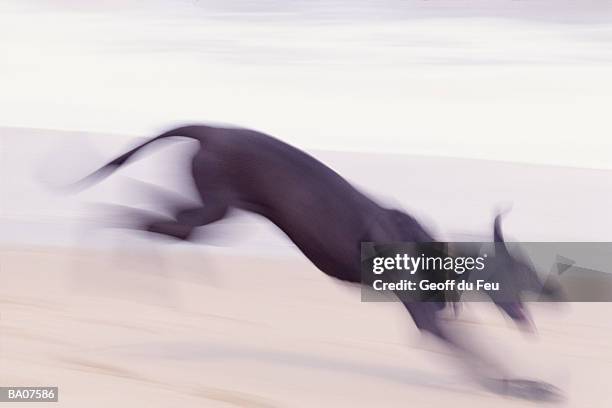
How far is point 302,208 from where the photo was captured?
170 centimetres

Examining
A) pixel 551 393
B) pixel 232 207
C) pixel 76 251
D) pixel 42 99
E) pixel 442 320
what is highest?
pixel 42 99

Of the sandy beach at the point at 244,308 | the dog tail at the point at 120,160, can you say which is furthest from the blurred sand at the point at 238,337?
the dog tail at the point at 120,160

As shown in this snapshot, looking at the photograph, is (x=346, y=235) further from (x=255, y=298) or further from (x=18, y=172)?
(x=18, y=172)

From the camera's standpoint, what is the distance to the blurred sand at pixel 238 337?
1.68m

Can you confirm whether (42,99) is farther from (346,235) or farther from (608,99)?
(608,99)

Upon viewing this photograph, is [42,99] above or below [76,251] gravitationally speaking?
above

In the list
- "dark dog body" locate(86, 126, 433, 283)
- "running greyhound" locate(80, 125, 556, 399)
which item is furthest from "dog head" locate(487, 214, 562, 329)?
"dark dog body" locate(86, 126, 433, 283)

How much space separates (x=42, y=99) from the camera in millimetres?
1683

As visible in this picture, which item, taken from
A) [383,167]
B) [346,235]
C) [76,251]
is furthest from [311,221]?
[76,251]

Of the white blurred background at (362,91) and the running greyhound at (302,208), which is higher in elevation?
the white blurred background at (362,91)

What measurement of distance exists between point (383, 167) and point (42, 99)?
762mm

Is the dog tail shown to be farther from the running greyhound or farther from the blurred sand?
the blurred sand

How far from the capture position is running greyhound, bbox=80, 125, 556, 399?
5.49 ft

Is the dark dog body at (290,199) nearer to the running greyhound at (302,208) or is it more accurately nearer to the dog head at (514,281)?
the running greyhound at (302,208)
